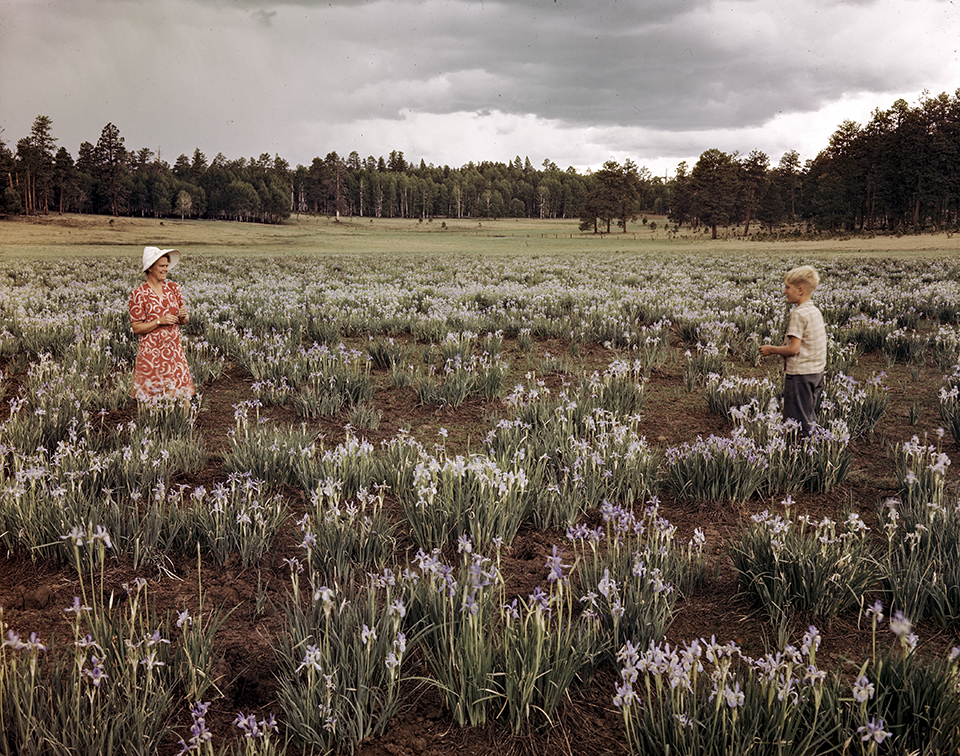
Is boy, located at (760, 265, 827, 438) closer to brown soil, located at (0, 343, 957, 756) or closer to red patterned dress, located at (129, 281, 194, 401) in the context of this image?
brown soil, located at (0, 343, 957, 756)

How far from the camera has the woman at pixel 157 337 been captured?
6.23 meters

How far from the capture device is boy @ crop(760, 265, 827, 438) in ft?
16.3

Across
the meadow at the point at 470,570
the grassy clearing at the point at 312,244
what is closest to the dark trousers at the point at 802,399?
the meadow at the point at 470,570

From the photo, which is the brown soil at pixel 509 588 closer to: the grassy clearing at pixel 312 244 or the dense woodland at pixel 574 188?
the grassy clearing at pixel 312 244

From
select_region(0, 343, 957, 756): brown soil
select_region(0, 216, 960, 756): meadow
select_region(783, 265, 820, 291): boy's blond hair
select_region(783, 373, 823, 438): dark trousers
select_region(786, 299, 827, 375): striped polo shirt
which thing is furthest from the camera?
select_region(783, 373, 823, 438): dark trousers

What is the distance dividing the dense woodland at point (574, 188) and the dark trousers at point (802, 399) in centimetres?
6716

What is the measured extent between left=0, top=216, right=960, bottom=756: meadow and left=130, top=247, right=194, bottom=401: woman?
0.37 metres

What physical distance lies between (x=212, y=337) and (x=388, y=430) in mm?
4740

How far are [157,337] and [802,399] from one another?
6586 mm

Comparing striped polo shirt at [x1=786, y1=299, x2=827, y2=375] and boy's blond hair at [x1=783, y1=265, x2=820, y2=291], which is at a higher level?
boy's blond hair at [x1=783, y1=265, x2=820, y2=291]

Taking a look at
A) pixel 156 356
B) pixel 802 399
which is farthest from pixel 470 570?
pixel 156 356

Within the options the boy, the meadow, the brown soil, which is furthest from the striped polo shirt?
the brown soil

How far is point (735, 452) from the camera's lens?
4.42m

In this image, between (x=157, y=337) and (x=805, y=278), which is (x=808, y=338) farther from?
(x=157, y=337)
